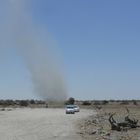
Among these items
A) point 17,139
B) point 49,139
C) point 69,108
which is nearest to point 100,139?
point 49,139

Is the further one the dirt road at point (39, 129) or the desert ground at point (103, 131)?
the dirt road at point (39, 129)

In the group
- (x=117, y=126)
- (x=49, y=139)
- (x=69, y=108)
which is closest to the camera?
(x=49, y=139)

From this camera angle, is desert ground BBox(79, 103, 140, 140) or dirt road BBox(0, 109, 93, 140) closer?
desert ground BBox(79, 103, 140, 140)

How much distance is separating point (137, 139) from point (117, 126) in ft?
23.8

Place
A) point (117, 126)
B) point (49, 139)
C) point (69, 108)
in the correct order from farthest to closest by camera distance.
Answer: point (69, 108)
point (117, 126)
point (49, 139)

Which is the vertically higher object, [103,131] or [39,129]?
[39,129]

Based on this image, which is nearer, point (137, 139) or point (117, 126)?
point (137, 139)

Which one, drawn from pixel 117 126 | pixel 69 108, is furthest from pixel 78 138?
pixel 69 108

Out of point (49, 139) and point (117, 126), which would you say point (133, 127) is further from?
point (49, 139)

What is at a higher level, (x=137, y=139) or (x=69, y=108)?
(x=69, y=108)

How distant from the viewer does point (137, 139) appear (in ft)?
97.5

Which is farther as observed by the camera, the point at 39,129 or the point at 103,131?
the point at 39,129

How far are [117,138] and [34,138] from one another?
5.07 metres

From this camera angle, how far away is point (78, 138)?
1209 inches
